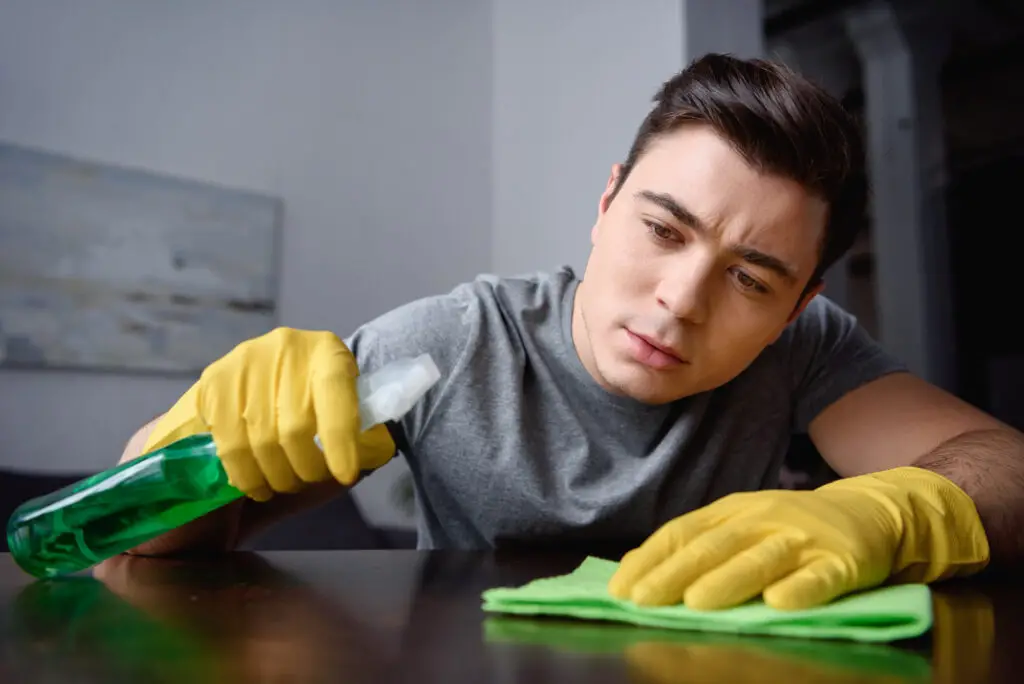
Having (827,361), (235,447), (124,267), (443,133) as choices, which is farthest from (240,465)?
(443,133)

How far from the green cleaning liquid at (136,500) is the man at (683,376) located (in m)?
0.05

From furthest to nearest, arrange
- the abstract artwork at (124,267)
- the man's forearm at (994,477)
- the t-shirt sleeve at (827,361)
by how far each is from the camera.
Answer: the abstract artwork at (124,267), the t-shirt sleeve at (827,361), the man's forearm at (994,477)

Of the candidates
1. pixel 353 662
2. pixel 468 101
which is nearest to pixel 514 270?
pixel 468 101

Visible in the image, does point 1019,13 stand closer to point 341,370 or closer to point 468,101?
point 468,101

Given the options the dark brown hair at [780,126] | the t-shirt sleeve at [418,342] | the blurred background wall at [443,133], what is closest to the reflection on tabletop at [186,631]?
the t-shirt sleeve at [418,342]

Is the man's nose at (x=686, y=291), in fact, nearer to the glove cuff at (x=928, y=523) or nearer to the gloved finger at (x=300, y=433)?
the glove cuff at (x=928, y=523)

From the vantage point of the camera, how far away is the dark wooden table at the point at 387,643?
36 centimetres

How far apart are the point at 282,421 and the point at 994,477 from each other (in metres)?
0.71

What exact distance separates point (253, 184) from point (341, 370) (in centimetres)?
222

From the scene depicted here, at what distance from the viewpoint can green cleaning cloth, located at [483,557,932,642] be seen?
1.45ft

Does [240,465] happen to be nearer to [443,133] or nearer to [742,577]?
[742,577]

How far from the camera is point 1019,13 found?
8.11 ft

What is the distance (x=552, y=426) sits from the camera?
1.11 meters

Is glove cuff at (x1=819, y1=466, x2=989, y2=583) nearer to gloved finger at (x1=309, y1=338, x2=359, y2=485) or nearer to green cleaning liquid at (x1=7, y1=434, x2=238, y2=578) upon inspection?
gloved finger at (x1=309, y1=338, x2=359, y2=485)
